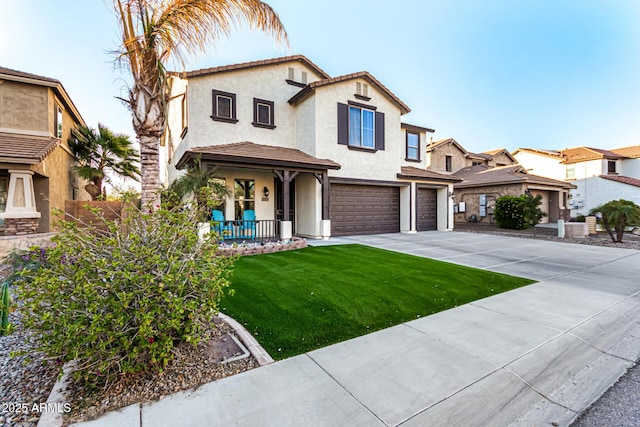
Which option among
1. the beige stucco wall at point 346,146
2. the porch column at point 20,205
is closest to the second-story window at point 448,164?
the beige stucco wall at point 346,146

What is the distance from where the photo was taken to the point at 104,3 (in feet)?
19.7

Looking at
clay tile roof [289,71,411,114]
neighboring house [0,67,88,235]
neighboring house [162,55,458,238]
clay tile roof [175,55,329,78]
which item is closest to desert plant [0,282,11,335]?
neighboring house [162,55,458,238]

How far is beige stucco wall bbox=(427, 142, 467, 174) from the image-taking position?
21875mm

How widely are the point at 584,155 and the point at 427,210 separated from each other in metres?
22.6

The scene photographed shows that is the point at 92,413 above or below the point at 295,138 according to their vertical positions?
below

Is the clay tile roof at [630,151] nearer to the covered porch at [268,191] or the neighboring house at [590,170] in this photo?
the neighboring house at [590,170]

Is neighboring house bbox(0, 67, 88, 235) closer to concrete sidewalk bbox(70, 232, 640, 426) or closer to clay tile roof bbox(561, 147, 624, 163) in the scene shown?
concrete sidewalk bbox(70, 232, 640, 426)

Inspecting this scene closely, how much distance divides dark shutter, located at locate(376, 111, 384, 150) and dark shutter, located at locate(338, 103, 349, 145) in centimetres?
187

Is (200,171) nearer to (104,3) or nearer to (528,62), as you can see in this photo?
(104,3)

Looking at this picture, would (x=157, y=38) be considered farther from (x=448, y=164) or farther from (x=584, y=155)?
(x=584, y=155)

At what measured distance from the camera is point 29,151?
31.4 ft

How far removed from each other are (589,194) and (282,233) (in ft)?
95.7

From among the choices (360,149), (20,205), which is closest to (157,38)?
(20,205)

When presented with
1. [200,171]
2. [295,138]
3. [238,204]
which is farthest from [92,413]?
[295,138]
